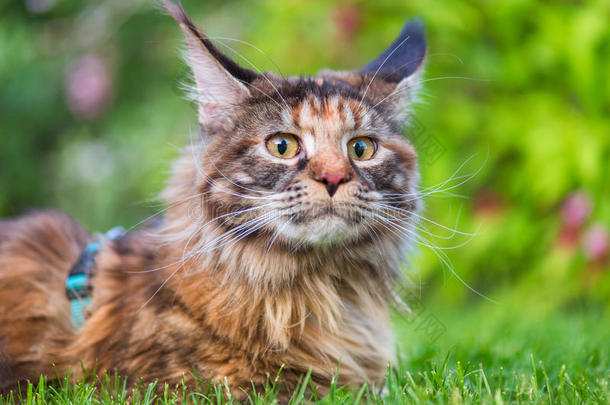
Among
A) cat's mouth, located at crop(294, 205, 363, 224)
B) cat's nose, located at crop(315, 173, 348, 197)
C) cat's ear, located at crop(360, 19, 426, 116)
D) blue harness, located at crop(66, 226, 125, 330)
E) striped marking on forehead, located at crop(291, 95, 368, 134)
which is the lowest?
blue harness, located at crop(66, 226, 125, 330)

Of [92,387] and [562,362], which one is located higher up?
[562,362]

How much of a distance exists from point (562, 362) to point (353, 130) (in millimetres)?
1268

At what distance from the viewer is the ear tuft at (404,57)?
266 centimetres

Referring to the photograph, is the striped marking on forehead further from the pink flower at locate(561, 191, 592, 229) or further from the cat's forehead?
the pink flower at locate(561, 191, 592, 229)

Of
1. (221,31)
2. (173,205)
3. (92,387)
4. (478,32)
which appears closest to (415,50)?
(173,205)

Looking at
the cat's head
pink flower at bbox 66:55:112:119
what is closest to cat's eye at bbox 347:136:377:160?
the cat's head

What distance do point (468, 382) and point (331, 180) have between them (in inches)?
32.2

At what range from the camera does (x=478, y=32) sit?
5.03 meters

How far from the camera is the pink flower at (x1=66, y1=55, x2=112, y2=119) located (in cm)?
666

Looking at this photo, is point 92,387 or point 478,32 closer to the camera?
point 92,387

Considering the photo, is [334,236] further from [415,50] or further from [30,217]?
[30,217]

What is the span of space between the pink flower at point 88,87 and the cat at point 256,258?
14.3ft

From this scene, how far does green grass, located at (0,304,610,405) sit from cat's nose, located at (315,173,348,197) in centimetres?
60

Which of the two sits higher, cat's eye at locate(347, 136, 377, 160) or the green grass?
cat's eye at locate(347, 136, 377, 160)
